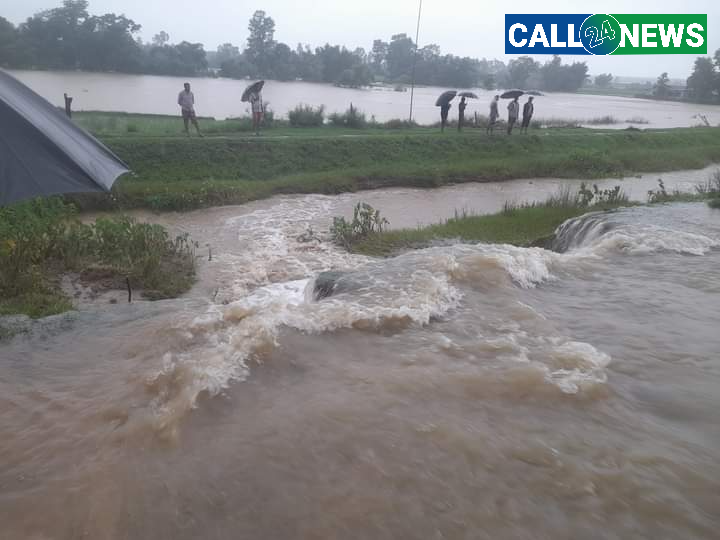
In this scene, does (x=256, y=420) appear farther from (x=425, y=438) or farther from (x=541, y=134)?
(x=541, y=134)

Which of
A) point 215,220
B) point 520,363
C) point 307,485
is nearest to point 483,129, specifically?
point 215,220

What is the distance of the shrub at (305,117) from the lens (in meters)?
20.5

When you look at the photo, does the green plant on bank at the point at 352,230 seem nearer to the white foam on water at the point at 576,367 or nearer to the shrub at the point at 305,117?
the white foam on water at the point at 576,367

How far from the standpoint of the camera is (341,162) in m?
15.5

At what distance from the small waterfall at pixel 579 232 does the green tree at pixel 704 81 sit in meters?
57.5

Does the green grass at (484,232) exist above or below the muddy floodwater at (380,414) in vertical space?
above

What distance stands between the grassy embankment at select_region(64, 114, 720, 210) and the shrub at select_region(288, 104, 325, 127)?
614 millimetres

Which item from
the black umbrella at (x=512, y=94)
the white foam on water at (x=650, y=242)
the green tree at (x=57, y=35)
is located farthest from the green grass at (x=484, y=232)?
the green tree at (x=57, y=35)

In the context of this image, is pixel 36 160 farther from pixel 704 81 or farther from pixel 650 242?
pixel 704 81

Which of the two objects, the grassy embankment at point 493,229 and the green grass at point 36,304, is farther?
the grassy embankment at point 493,229

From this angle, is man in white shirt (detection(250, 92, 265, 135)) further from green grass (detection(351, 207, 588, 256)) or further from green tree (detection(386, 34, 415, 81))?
green tree (detection(386, 34, 415, 81))

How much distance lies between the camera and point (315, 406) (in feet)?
10.8

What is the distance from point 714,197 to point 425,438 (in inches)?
383

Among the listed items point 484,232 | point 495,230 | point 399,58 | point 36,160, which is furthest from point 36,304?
point 399,58
